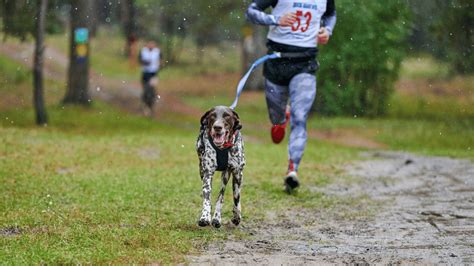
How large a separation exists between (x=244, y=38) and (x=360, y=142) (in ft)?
62.0

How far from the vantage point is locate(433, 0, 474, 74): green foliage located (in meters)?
24.7

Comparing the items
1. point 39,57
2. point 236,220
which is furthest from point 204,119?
point 39,57

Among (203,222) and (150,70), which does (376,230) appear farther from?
(150,70)

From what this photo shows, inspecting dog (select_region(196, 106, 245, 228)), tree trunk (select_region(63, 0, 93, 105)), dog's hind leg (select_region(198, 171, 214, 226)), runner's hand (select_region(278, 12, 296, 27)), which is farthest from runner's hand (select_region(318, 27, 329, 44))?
tree trunk (select_region(63, 0, 93, 105))

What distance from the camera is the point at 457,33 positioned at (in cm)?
2525

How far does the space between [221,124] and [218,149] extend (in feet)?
1.21

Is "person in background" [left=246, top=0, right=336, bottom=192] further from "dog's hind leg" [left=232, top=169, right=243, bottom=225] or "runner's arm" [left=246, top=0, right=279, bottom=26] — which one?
"dog's hind leg" [left=232, top=169, right=243, bottom=225]

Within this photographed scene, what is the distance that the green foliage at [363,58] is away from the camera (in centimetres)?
2686

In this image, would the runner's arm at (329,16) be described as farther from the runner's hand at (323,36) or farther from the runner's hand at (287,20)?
the runner's hand at (287,20)

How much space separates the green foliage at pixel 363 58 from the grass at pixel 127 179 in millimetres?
994

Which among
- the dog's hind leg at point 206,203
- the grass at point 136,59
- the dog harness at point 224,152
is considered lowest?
the grass at point 136,59

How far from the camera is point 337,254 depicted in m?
7.21

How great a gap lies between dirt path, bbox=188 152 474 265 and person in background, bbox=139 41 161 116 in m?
14.5

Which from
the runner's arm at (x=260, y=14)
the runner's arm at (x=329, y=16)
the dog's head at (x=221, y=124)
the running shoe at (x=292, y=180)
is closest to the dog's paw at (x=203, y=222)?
the dog's head at (x=221, y=124)
